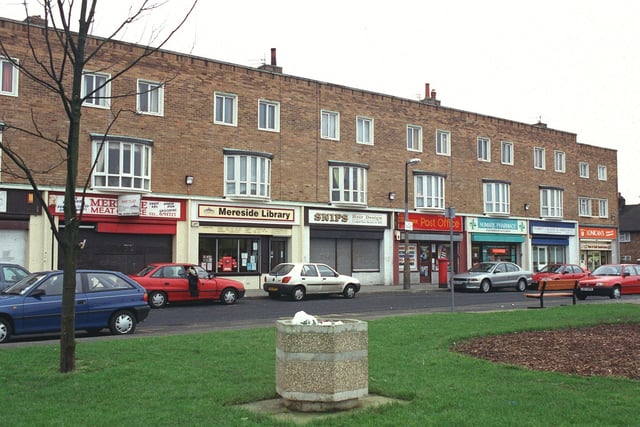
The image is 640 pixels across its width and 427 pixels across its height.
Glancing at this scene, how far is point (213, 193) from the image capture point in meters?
29.6

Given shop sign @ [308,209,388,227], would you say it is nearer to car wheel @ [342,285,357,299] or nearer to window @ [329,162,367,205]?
window @ [329,162,367,205]

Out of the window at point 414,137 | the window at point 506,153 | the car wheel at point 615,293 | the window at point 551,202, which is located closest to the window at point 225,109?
the window at point 414,137

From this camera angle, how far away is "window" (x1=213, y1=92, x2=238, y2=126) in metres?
30.3

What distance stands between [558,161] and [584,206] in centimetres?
507

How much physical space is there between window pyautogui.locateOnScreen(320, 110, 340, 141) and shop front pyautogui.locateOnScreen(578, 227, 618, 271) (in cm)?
2400

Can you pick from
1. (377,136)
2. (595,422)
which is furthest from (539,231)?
(595,422)

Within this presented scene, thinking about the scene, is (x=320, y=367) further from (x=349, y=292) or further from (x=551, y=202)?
(x=551, y=202)

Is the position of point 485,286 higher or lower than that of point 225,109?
lower

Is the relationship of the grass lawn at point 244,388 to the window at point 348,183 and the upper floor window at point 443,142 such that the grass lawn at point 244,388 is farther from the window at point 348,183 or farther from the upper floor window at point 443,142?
the upper floor window at point 443,142

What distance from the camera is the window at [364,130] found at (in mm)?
35562

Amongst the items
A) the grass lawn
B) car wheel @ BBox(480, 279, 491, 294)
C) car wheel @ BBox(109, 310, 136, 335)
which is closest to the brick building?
car wheel @ BBox(480, 279, 491, 294)

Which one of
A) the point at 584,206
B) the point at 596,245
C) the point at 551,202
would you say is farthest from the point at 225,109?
the point at 596,245

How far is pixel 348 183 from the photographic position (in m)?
34.4

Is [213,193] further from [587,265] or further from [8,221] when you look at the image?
[587,265]
